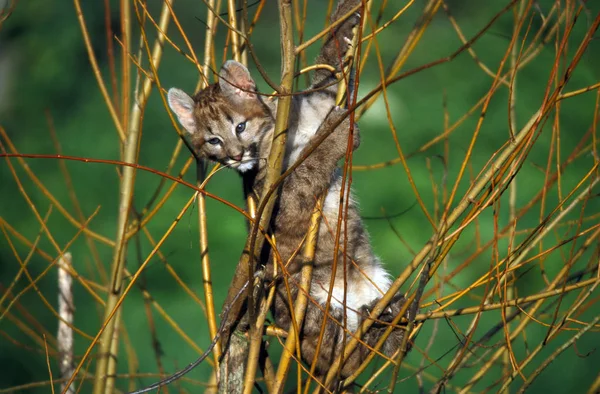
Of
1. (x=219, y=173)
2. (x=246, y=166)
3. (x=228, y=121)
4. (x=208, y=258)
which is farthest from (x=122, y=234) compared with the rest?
(x=219, y=173)

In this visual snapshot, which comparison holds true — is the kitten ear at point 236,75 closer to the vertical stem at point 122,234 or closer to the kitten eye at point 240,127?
the kitten eye at point 240,127

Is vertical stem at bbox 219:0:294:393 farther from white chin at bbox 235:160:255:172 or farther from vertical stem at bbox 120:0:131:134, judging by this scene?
white chin at bbox 235:160:255:172

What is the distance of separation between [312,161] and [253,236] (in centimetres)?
119

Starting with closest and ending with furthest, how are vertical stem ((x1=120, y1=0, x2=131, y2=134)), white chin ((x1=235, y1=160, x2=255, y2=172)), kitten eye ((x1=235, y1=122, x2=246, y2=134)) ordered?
vertical stem ((x1=120, y1=0, x2=131, y2=134)) < white chin ((x1=235, y1=160, x2=255, y2=172)) < kitten eye ((x1=235, y1=122, x2=246, y2=134))

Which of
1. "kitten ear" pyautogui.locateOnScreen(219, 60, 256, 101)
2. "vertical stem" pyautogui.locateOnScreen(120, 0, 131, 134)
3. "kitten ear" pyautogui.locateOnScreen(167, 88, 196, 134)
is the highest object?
"kitten ear" pyautogui.locateOnScreen(167, 88, 196, 134)

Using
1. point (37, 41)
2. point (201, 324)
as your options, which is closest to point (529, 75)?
point (201, 324)

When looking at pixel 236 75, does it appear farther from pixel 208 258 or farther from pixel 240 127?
pixel 208 258

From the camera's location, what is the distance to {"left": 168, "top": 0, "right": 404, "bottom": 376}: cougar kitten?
2.94 m

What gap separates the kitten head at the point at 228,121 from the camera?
9.77 ft

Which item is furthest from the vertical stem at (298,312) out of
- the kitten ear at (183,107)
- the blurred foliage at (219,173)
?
the blurred foliage at (219,173)

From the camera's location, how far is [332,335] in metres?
2.93

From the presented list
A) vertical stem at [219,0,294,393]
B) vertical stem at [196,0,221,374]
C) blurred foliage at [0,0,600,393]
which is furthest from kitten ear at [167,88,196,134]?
blurred foliage at [0,0,600,393]

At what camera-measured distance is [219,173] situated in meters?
5.86

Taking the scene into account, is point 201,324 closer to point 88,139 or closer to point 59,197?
point 59,197
